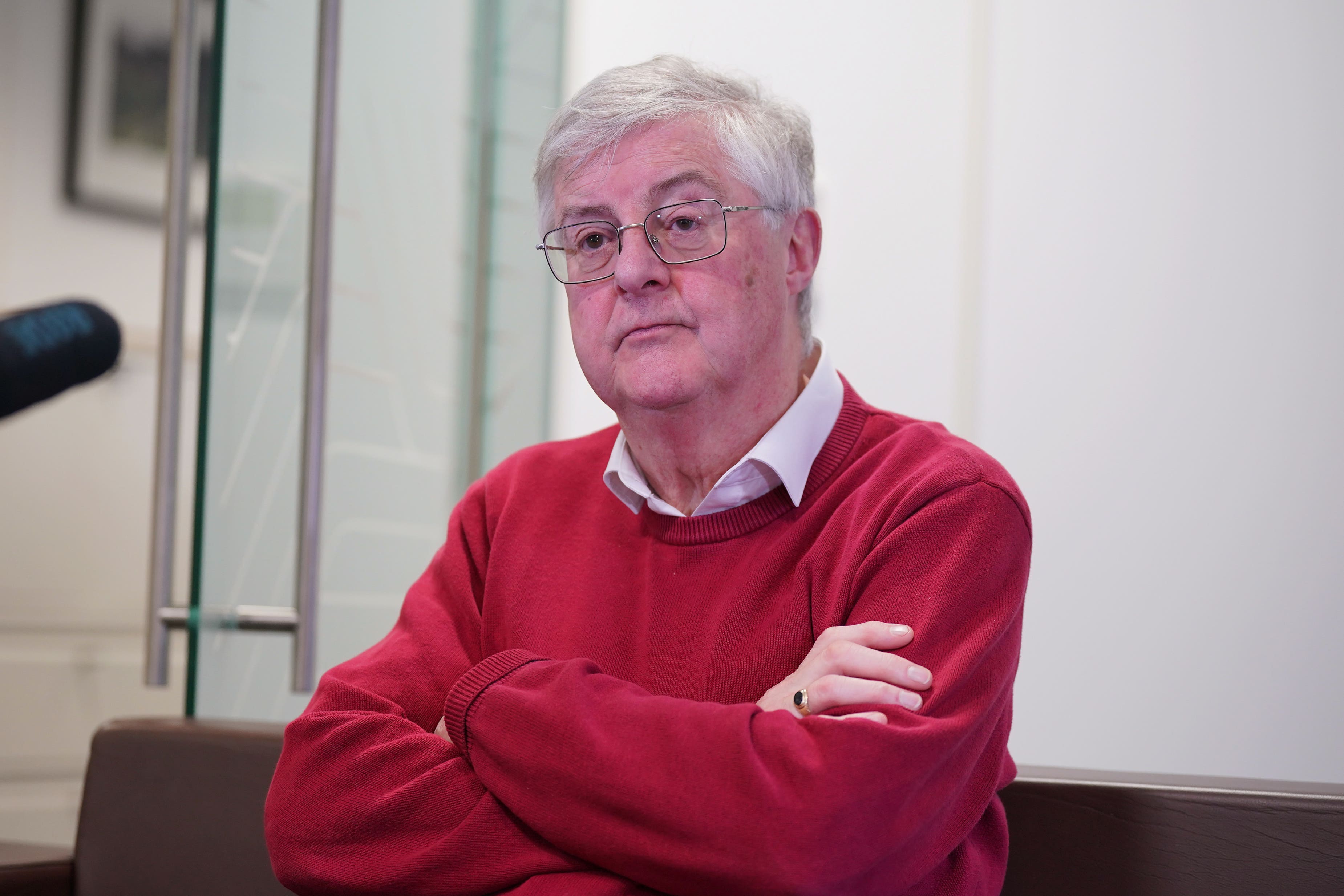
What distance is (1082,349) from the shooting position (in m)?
2.35

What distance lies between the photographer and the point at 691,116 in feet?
4.22

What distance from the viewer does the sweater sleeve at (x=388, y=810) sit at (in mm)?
1085

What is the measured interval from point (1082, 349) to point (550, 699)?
1699mm

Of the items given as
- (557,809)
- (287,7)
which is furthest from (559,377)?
(557,809)

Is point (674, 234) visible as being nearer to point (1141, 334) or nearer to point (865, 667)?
point (865, 667)

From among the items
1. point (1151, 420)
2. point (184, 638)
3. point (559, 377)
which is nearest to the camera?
point (1151, 420)

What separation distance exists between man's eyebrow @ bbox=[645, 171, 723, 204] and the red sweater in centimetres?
30

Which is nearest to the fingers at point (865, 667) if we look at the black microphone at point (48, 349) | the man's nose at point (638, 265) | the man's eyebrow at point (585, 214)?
the man's nose at point (638, 265)

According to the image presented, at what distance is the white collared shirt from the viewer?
1240 millimetres

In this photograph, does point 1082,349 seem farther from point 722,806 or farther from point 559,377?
point 722,806

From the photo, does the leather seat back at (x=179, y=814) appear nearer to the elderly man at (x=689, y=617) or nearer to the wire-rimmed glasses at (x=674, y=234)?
the elderly man at (x=689, y=617)

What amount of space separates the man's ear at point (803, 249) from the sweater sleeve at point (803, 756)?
41cm

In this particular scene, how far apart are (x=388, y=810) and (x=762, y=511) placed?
1.67 ft

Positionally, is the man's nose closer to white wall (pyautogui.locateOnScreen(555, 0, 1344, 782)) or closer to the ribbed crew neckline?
the ribbed crew neckline
